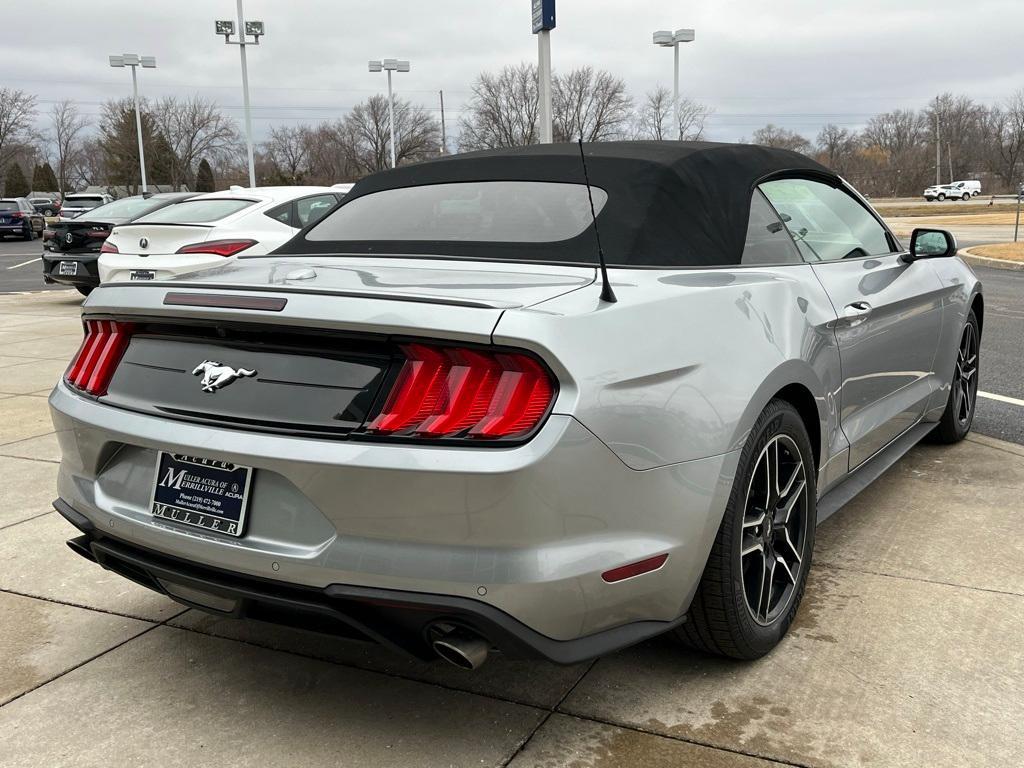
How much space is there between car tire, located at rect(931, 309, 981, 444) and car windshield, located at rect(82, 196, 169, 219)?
10.5m

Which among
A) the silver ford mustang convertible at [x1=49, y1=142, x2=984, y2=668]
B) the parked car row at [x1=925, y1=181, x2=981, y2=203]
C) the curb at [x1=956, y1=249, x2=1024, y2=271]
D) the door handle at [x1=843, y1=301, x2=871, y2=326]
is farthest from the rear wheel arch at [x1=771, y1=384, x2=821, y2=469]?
the parked car row at [x1=925, y1=181, x2=981, y2=203]

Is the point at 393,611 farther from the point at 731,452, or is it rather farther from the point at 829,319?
the point at 829,319

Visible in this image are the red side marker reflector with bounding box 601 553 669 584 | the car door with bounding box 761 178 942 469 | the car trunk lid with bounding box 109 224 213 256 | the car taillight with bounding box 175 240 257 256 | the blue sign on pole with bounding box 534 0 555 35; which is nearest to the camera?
the red side marker reflector with bounding box 601 553 669 584

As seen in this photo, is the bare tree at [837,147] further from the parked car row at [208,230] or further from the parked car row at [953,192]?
the parked car row at [208,230]

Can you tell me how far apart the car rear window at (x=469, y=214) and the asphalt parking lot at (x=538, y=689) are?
1321mm

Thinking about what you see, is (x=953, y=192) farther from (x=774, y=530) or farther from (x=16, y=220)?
(x=774, y=530)


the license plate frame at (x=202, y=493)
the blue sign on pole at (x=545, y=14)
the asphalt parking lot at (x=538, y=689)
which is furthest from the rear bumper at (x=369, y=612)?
the blue sign on pole at (x=545, y=14)

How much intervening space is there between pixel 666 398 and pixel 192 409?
1.19 metres

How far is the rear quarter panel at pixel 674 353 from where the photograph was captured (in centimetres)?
214

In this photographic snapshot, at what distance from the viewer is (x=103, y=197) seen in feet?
121

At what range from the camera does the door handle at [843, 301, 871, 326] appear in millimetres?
3317

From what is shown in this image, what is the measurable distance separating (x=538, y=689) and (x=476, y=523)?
850mm

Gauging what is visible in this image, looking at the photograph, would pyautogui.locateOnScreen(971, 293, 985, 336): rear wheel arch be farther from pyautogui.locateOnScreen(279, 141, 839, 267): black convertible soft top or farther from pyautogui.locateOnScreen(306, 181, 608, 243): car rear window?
pyautogui.locateOnScreen(306, 181, 608, 243): car rear window

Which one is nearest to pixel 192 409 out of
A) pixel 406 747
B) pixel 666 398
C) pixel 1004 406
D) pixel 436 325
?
pixel 436 325
